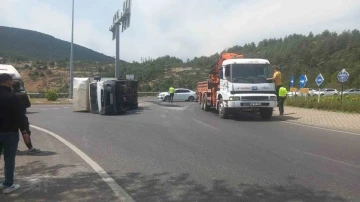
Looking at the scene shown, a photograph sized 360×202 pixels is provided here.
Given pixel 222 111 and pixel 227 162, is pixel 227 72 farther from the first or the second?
pixel 227 162

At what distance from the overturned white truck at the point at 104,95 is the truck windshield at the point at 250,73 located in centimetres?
632

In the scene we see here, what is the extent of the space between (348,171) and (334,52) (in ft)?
283

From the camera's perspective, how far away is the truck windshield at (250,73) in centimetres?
1730

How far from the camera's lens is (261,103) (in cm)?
1705

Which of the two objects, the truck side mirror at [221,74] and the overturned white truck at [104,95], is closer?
the truck side mirror at [221,74]

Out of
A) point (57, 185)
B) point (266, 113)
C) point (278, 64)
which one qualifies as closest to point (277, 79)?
point (266, 113)

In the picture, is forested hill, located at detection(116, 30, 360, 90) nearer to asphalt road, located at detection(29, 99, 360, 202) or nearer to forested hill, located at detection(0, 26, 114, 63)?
forested hill, located at detection(0, 26, 114, 63)

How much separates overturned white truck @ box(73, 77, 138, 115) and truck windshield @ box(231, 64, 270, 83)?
20.7ft

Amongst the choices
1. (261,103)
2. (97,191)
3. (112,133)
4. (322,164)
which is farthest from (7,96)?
(261,103)

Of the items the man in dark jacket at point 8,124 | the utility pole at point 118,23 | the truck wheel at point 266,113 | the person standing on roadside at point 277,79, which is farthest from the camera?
the utility pole at point 118,23

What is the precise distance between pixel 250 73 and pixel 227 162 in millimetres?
9664

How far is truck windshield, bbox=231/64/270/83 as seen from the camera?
17.3m

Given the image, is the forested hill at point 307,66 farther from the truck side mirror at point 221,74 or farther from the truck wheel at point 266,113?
the truck wheel at point 266,113

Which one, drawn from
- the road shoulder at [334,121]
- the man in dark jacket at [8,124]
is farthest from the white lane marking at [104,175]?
the road shoulder at [334,121]
